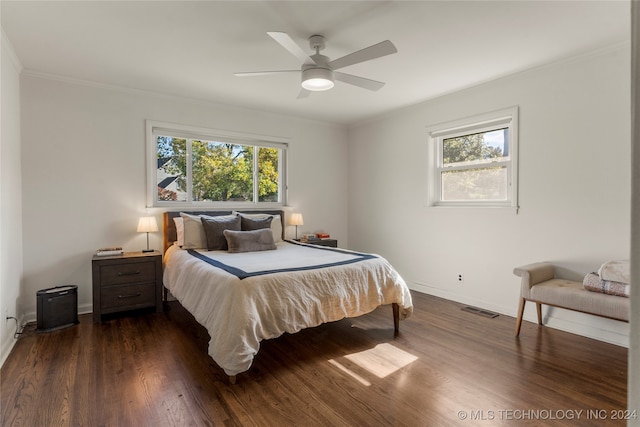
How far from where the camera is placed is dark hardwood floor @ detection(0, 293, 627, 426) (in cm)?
187

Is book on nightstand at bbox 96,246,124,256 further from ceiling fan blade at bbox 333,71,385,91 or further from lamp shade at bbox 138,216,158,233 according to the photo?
ceiling fan blade at bbox 333,71,385,91

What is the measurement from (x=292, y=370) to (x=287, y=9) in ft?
8.23

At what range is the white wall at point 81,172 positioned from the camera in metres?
3.37

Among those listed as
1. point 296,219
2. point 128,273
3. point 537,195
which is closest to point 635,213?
A: point 537,195

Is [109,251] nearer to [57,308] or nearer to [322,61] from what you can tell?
[57,308]

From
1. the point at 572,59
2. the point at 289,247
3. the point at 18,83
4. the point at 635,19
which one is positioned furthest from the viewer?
the point at 289,247

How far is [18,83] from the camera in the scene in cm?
323

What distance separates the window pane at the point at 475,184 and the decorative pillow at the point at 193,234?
3.03 meters

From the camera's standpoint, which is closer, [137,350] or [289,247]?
[137,350]

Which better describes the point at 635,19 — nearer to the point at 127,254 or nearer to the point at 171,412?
the point at 171,412

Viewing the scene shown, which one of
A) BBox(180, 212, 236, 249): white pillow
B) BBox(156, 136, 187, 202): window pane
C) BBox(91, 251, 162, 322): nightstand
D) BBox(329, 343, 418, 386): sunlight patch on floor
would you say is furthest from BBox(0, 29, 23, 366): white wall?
BBox(329, 343, 418, 386): sunlight patch on floor

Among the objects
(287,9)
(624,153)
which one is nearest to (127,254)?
(287,9)

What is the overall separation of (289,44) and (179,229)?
2537mm

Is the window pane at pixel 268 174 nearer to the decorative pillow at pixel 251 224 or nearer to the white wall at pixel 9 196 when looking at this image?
the decorative pillow at pixel 251 224
